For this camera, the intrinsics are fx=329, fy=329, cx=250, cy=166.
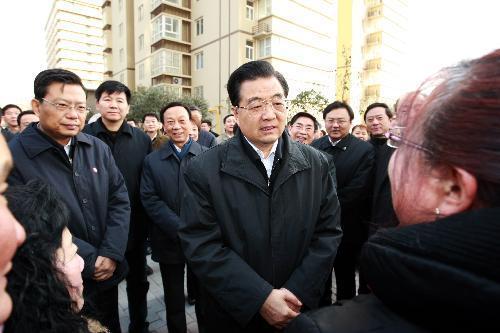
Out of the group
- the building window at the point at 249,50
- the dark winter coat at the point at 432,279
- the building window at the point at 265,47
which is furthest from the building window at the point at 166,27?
the dark winter coat at the point at 432,279

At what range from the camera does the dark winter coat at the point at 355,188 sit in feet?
12.3

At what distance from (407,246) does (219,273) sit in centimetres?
138

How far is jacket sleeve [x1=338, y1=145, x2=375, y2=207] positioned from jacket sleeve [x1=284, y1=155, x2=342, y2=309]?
1581mm

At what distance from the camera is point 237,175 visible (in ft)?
6.49

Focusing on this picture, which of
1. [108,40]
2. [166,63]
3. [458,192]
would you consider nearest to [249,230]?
[458,192]

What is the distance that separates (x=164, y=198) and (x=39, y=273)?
211 centimetres

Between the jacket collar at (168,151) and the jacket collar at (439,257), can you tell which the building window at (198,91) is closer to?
the jacket collar at (168,151)

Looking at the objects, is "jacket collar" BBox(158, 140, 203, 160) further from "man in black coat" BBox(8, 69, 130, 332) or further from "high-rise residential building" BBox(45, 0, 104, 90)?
"high-rise residential building" BBox(45, 0, 104, 90)

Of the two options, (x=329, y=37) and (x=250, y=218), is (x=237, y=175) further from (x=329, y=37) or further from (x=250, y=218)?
(x=329, y=37)

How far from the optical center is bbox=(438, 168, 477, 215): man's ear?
2.37 ft

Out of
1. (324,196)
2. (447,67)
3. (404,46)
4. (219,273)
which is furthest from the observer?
(404,46)

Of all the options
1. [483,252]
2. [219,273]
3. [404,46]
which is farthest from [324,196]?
[404,46]

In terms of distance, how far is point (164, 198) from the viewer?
3.21 meters

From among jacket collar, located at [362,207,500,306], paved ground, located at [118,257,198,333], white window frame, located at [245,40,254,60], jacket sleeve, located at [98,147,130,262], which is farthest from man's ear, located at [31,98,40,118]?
white window frame, located at [245,40,254,60]
